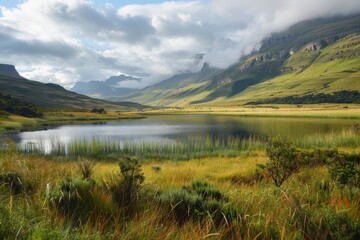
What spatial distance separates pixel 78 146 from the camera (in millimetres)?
35375

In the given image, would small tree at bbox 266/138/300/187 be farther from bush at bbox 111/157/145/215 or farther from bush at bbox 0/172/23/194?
bush at bbox 0/172/23/194

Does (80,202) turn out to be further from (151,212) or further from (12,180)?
(12,180)

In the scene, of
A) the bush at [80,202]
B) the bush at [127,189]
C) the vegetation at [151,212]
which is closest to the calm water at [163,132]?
the bush at [127,189]

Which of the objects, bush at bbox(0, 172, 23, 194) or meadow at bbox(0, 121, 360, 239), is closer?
meadow at bbox(0, 121, 360, 239)

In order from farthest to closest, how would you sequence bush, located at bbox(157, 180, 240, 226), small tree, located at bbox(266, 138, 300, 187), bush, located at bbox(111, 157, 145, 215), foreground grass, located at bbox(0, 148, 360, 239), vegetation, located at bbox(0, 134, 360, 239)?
small tree, located at bbox(266, 138, 300, 187)
bush, located at bbox(111, 157, 145, 215)
bush, located at bbox(157, 180, 240, 226)
vegetation, located at bbox(0, 134, 360, 239)
foreground grass, located at bbox(0, 148, 360, 239)

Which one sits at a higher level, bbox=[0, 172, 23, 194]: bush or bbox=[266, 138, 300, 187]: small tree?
bbox=[0, 172, 23, 194]: bush

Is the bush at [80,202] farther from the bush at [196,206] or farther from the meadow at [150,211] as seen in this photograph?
the bush at [196,206]

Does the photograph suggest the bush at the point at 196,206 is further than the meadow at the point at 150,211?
Yes

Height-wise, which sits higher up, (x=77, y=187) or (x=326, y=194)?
(x=77, y=187)

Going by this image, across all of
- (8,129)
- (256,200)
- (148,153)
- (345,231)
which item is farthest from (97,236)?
(8,129)

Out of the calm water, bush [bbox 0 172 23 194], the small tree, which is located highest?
bush [bbox 0 172 23 194]

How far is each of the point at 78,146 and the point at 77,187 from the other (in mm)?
29979

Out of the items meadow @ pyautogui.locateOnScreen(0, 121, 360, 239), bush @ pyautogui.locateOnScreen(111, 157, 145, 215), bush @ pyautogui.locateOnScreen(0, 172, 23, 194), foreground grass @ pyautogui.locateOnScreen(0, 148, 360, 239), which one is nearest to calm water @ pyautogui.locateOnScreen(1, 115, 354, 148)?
bush @ pyautogui.locateOnScreen(0, 172, 23, 194)

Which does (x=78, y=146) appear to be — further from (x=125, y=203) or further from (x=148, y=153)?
(x=125, y=203)
